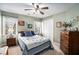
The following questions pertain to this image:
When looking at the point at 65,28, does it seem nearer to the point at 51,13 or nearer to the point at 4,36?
the point at 51,13

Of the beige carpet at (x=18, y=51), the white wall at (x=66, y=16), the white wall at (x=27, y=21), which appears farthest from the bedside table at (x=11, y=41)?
the white wall at (x=66, y=16)

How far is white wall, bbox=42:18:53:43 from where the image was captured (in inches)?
85.4

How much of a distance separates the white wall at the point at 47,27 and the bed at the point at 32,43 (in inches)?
4.2

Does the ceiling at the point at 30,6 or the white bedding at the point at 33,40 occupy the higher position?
the ceiling at the point at 30,6

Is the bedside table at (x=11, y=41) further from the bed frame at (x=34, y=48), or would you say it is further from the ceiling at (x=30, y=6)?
the ceiling at (x=30, y=6)

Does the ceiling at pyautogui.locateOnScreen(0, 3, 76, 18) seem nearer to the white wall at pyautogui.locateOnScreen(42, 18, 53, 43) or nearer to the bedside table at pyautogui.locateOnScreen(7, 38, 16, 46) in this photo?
the white wall at pyautogui.locateOnScreen(42, 18, 53, 43)

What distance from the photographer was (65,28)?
2.14m

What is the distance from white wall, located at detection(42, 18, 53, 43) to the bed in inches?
4.2

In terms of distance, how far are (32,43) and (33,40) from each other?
8 cm

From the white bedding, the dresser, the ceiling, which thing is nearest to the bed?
the white bedding

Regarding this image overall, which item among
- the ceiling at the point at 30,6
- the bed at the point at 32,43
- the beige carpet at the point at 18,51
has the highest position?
the ceiling at the point at 30,6

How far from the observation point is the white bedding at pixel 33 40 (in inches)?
79.7
